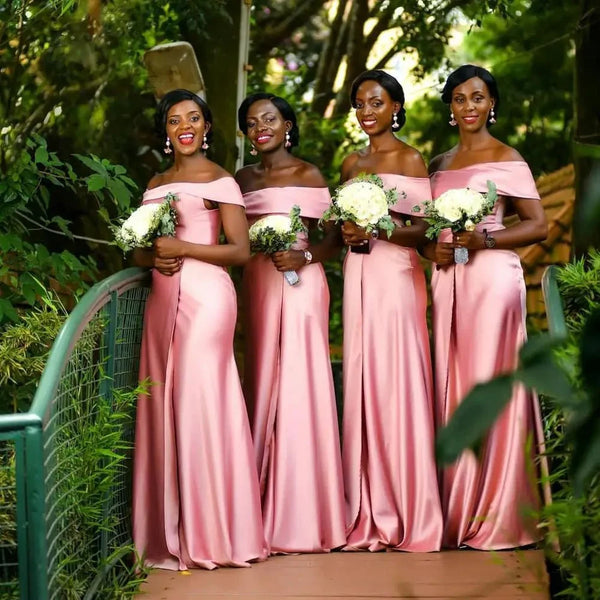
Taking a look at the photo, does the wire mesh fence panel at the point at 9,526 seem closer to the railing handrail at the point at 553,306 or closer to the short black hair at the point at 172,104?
the short black hair at the point at 172,104

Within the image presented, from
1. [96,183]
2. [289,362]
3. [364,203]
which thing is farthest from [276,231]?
[96,183]

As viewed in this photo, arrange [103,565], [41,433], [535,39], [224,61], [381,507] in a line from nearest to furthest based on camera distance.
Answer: [41,433], [103,565], [381,507], [224,61], [535,39]

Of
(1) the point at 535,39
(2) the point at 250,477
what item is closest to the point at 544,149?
(1) the point at 535,39

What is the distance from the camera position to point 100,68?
27.3 ft

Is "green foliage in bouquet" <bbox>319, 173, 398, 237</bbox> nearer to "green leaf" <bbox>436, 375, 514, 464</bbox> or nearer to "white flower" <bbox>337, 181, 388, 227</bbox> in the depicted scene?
"white flower" <bbox>337, 181, 388, 227</bbox>

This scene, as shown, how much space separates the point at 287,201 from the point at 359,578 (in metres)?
1.76

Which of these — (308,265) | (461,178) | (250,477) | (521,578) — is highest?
(461,178)

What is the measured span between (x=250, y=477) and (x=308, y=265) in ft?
3.49

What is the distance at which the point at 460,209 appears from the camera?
200 inches

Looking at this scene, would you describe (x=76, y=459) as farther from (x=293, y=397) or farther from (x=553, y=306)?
(x=553, y=306)

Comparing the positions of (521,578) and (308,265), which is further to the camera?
(308,265)

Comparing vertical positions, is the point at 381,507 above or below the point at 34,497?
below

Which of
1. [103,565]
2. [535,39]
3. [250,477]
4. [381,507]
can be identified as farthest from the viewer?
[535,39]

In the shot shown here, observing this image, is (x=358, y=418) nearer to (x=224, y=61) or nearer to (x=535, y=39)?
(x=224, y=61)
